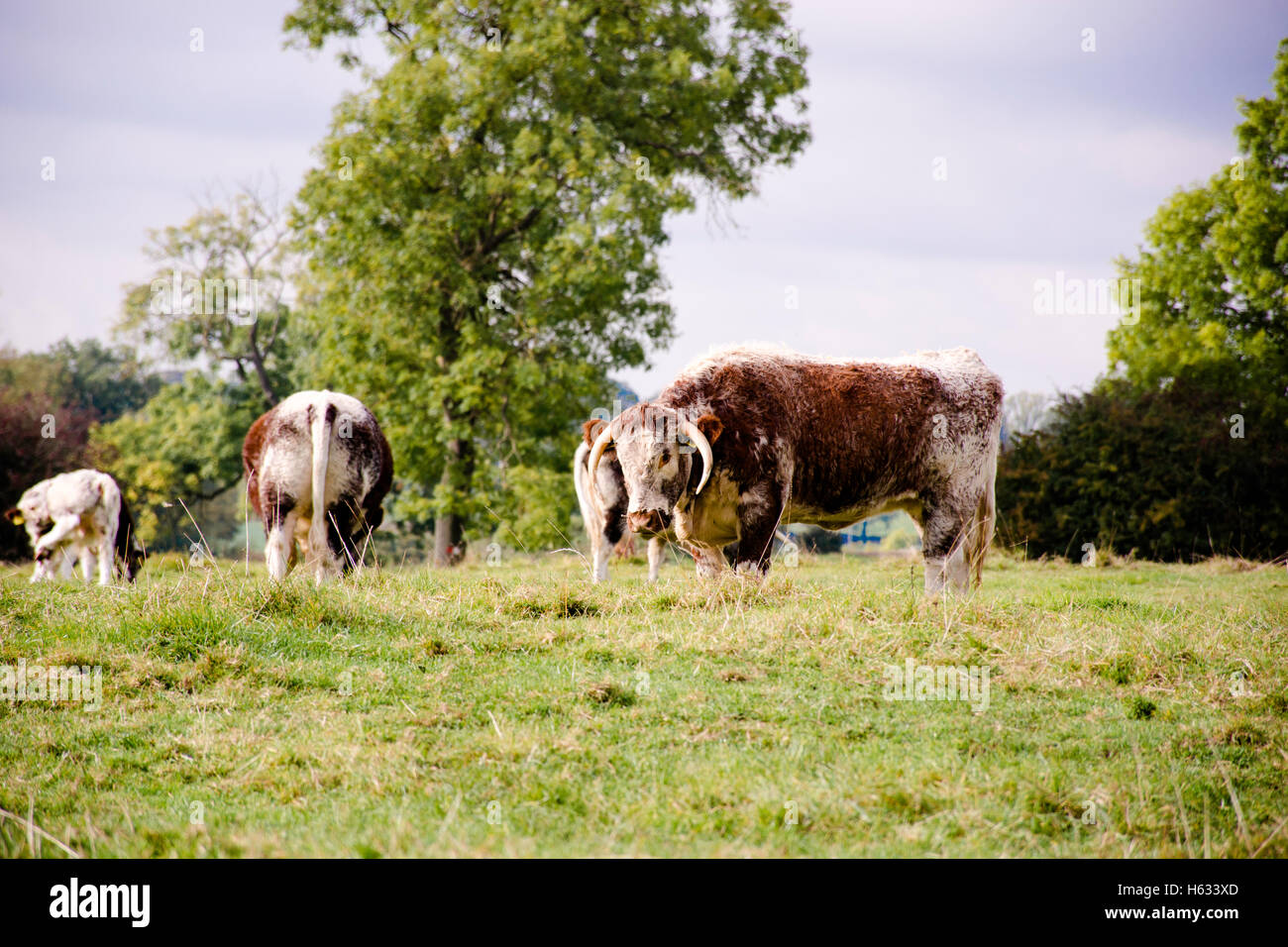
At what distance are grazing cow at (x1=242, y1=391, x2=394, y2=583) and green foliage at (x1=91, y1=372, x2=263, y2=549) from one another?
22.0 m

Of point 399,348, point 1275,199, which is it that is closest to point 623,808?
point 399,348

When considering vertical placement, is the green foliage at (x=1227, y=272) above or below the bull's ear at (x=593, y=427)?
above

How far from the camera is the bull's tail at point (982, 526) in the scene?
9.70 meters

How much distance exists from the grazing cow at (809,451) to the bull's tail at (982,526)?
0.5 inches

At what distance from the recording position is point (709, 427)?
26.9 feet

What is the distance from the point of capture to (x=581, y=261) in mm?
21031

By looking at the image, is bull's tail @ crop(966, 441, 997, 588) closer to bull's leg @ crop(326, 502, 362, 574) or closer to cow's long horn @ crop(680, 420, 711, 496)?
cow's long horn @ crop(680, 420, 711, 496)

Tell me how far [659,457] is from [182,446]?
27.5m

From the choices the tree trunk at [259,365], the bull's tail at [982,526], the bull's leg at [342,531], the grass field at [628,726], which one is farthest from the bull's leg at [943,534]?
the tree trunk at [259,365]

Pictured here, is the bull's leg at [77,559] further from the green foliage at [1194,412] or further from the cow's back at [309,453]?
the green foliage at [1194,412]

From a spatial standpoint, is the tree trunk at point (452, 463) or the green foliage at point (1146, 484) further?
the tree trunk at point (452, 463)

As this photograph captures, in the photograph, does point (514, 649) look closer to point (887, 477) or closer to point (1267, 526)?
point (887, 477)

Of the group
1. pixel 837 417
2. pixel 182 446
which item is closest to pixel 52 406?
pixel 182 446
